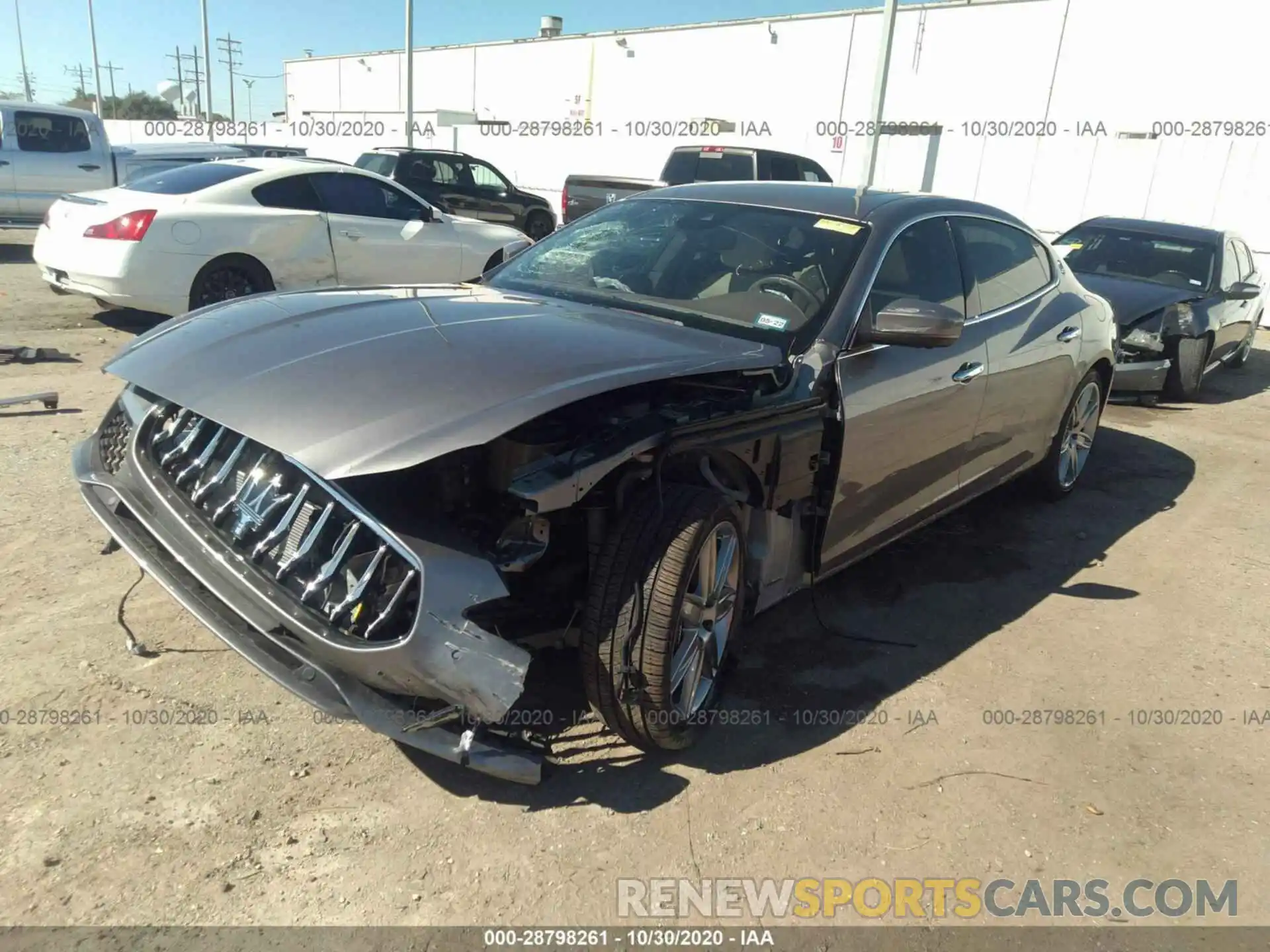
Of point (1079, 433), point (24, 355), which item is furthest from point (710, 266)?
point (24, 355)

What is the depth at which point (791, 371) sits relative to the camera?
3121 mm

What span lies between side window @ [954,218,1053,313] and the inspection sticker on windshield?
1266 mm

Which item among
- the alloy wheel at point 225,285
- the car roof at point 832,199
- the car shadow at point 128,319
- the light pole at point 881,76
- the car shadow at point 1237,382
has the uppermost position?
the light pole at point 881,76

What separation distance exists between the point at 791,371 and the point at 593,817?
1.57 meters

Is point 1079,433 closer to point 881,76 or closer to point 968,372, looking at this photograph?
point 968,372

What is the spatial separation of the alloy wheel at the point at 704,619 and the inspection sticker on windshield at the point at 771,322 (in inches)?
34.2

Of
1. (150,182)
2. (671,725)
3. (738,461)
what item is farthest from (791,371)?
(150,182)

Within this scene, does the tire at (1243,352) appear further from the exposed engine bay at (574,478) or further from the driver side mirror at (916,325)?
the exposed engine bay at (574,478)

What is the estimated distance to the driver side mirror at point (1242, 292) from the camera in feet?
28.8

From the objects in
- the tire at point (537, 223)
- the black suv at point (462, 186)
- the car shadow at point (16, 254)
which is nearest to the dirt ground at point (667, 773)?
the black suv at point (462, 186)

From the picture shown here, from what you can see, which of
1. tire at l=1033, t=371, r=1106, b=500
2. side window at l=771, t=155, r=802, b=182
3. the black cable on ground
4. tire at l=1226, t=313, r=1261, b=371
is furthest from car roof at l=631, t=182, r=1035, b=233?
side window at l=771, t=155, r=802, b=182

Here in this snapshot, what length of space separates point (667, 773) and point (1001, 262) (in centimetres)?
302

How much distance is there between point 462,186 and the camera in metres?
14.2

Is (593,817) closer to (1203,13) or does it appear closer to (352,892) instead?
(352,892)
